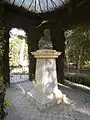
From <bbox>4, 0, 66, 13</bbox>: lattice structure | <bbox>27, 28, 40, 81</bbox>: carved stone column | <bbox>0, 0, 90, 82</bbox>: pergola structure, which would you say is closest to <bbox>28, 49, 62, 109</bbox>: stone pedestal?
<bbox>0, 0, 90, 82</bbox>: pergola structure

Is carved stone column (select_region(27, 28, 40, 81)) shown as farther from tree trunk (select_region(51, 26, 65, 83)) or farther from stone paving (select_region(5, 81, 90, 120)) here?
stone paving (select_region(5, 81, 90, 120))

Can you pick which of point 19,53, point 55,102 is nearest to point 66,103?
point 55,102

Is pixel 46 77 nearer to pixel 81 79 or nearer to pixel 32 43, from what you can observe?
pixel 81 79

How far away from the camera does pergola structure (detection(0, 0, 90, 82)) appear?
28.4 ft

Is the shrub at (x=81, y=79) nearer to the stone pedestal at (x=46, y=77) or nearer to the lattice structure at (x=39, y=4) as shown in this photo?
the stone pedestal at (x=46, y=77)

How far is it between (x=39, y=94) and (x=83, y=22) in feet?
10.7

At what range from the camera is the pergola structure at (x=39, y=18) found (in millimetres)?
8664

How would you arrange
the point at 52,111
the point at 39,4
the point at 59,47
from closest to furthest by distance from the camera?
the point at 52,111
the point at 39,4
the point at 59,47

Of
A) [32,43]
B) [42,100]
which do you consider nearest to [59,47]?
[32,43]

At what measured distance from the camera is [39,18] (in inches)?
397

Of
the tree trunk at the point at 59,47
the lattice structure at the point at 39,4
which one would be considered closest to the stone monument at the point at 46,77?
the lattice structure at the point at 39,4

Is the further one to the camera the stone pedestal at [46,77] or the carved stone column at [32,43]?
the carved stone column at [32,43]

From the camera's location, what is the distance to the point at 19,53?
18.7 meters

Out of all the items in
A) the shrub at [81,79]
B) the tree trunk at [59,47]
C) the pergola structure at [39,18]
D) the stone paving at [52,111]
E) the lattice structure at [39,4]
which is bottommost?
the stone paving at [52,111]
